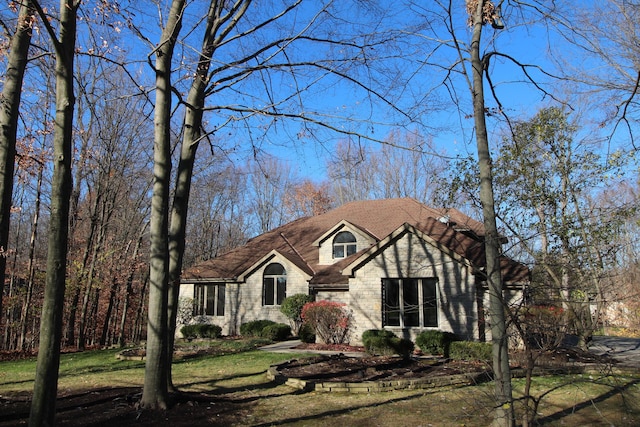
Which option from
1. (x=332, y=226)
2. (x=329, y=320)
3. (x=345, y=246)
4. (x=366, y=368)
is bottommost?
(x=366, y=368)

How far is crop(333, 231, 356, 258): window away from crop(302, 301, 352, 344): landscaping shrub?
4.53 m

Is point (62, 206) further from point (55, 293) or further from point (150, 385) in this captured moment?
point (150, 385)

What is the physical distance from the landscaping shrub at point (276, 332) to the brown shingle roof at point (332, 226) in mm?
2502

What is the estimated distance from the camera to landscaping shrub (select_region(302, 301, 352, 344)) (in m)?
17.3

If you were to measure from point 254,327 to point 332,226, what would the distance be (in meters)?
7.05

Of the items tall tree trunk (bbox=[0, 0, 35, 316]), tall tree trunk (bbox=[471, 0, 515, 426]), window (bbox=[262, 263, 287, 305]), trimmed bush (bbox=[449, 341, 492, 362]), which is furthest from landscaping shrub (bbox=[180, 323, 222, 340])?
tall tree trunk (bbox=[471, 0, 515, 426])

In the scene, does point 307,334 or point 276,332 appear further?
point 276,332

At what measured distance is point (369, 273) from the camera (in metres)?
17.7

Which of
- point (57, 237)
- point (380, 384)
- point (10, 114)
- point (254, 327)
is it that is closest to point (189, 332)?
point (254, 327)

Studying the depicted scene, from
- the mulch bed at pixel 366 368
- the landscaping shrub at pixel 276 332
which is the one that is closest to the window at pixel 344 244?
the landscaping shrub at pixel 276 332

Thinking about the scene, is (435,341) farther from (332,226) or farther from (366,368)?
(332,226)

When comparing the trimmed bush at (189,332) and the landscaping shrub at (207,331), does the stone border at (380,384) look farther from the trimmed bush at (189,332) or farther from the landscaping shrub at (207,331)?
the trimmed bush at (189,332)

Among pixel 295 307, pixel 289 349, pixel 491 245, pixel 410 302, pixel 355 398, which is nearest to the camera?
pixel 491 245

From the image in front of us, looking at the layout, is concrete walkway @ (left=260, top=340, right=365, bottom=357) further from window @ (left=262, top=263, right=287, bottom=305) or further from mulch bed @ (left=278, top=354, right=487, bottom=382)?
window @ (left=262, top=263, right=287, bottom=305)
